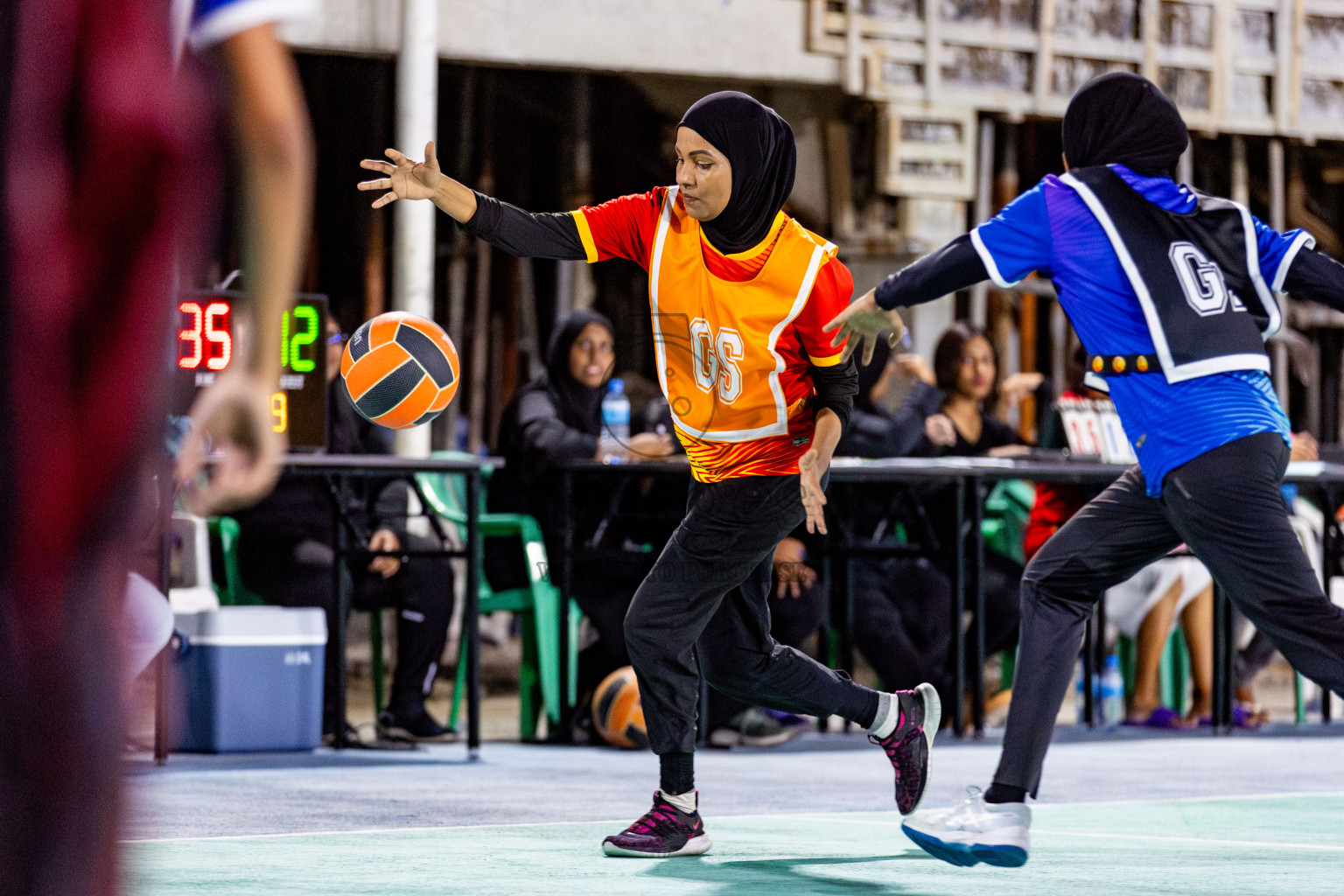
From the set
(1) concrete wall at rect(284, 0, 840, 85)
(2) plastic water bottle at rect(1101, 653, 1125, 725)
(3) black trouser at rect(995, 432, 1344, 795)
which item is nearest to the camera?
(3) black trouser at rect(995, 432, 1344, 795)

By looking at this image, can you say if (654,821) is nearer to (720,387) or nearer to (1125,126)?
(720,387)

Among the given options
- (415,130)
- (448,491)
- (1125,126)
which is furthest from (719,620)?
(415,130)

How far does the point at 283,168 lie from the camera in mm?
1521

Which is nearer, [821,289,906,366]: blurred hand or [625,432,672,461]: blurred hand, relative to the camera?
[821,289,906,366]: blurred hand

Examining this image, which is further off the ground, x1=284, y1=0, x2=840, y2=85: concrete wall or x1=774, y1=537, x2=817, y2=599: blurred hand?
x1=284, y1=0, x2=840, y2=85: concrete wall

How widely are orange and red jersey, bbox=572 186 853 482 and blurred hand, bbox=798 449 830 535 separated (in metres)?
0.18

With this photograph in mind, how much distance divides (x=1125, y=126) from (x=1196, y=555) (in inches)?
35.7

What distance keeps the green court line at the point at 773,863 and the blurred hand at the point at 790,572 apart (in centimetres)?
258

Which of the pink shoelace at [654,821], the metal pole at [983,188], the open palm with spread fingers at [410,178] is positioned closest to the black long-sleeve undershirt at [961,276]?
the open palm with spread fingers at [410,178]

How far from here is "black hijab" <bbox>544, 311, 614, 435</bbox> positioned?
8.12 meters

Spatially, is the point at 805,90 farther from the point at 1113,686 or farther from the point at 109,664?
the point at 109,664

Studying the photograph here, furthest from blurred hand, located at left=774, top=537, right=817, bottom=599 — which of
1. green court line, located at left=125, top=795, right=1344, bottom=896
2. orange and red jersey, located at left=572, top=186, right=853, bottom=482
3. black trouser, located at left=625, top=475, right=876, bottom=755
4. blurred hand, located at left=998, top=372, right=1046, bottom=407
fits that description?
orange and red jersey, located at left=572, top=186, right=853, bottom=482

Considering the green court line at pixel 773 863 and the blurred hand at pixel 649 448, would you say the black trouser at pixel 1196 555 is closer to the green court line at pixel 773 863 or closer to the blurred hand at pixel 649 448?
the green court line at pixel 773 863

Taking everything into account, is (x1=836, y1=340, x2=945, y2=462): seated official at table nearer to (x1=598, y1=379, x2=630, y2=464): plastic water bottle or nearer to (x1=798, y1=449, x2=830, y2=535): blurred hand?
(x1=598, y1=379, x2=630, y2=464): plastic water bottle
